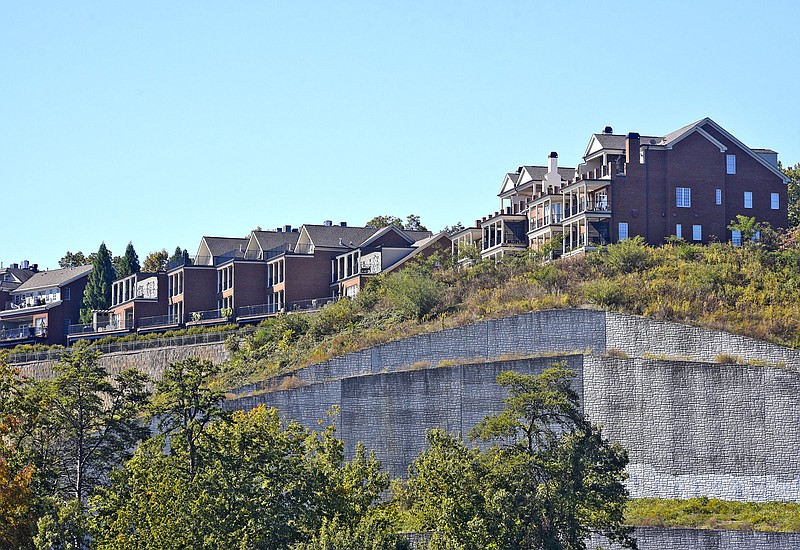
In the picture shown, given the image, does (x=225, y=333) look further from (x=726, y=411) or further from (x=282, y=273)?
(x=726, y=411)

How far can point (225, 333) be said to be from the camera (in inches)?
3182

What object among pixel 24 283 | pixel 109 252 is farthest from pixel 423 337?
pixel 24 283

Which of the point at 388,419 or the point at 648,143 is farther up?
the point at 648,143

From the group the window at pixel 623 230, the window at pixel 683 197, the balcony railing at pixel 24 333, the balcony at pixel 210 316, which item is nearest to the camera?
the window at pixel 623 230

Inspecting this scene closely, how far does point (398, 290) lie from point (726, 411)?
Answer: 20.7m

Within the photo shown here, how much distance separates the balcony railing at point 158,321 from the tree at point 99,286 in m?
12.0

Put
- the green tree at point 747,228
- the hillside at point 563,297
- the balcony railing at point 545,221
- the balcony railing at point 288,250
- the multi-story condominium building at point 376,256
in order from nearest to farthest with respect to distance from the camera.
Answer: the hillside at point 563,297 < the green tree at point 747,228 < the balcony railing at point 545,221 < the multi-story condominium building at point 376,256 < the balcony railing at point 288,250

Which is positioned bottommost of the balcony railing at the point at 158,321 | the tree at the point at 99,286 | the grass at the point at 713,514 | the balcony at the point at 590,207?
the grass at the point at 713,514

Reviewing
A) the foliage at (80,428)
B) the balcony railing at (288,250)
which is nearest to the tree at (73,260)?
the balcony railing at (288,250)

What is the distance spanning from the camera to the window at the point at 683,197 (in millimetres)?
77312

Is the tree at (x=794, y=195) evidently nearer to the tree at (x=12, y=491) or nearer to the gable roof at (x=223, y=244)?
the gable roof at (x=223, y=244)

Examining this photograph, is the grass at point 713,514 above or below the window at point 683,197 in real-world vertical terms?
below

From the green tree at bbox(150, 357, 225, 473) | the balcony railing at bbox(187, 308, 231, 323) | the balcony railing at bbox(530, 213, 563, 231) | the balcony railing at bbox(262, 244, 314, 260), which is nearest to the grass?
the green tree at bbox(150, 357, 225, 473)

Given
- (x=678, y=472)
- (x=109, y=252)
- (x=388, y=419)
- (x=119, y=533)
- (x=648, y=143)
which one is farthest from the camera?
(x=109, y=252)
